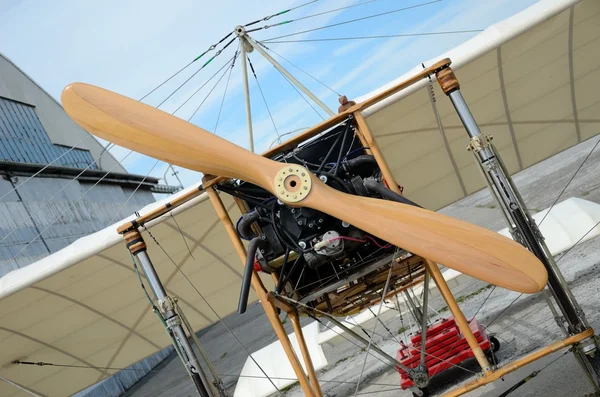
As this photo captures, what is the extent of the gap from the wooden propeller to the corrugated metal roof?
1397cm

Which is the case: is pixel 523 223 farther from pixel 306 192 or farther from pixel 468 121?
pixel 306 192

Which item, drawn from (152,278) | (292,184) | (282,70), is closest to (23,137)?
(282,70)

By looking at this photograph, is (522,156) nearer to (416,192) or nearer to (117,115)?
(416,192)

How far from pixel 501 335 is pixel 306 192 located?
5.49 meters

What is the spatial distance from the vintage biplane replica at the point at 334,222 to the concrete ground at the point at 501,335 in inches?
19.3

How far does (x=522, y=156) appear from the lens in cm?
1012

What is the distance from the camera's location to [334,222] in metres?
5.39

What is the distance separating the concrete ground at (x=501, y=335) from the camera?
7239 millimetres

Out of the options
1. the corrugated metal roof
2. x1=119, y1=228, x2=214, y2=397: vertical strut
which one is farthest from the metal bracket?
the corrugated metal roof

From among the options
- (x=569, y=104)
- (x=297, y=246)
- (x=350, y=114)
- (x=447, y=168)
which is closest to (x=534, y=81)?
(x=569, y=104)

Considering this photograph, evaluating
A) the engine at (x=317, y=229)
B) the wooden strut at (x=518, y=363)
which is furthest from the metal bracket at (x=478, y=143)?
the wooden strut at (x=518, y=363)

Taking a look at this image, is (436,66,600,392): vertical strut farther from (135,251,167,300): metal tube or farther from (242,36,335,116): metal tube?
(242,36,335,116): metal tube

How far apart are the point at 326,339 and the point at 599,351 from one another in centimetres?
602

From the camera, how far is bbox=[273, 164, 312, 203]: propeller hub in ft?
15.8
